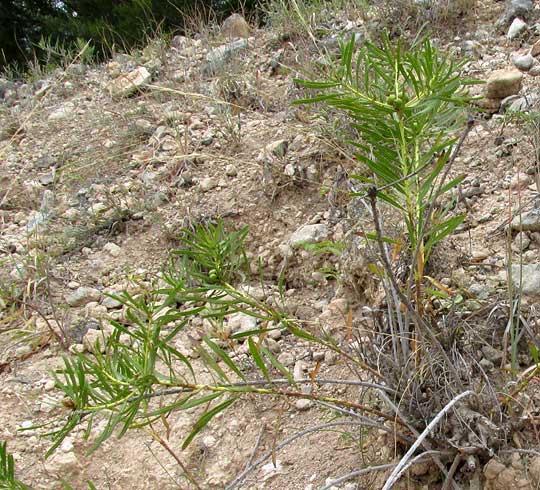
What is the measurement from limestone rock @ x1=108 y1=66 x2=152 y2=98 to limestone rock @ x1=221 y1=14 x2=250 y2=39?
1.69 feet

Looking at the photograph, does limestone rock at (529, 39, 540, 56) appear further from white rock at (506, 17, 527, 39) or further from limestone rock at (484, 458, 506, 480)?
limestone rock at (484, 458, 506, 480)

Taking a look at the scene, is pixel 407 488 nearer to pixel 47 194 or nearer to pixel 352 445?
pixel 352 445

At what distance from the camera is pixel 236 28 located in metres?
3.62

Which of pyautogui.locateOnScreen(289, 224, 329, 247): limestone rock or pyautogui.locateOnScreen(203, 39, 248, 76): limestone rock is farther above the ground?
pyautogui.locateOnScreen(203, 39, 248, 76): limestone rock

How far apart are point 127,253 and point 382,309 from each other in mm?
1123

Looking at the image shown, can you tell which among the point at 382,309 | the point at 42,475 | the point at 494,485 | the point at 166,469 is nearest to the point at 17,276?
the point at 42,475

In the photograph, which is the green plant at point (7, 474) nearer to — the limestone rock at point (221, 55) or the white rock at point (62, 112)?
the limestone rock at point (221, 55)

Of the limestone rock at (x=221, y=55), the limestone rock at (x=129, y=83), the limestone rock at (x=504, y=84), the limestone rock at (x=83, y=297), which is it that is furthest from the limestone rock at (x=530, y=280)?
Answer: the limestone rock at (x=129, y=83)

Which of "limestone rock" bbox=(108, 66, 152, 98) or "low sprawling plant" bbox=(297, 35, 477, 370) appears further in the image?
"limestone rock" bbox=(108, 66, 152, 98)

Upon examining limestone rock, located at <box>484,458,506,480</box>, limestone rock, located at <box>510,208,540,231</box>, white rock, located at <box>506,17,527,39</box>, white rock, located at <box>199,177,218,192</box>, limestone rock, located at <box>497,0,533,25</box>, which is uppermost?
limestone rock, located at <box>497,0,533,25</box>

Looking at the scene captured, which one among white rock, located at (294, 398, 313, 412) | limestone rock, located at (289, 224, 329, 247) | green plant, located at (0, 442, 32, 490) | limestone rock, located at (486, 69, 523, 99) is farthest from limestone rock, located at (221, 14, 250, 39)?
green plant, located at (0, 442, 32, 490)

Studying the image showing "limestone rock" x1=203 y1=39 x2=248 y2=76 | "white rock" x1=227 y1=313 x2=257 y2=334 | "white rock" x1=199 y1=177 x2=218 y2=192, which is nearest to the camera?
"white rock" x1=227 y1=313 x2=257 y2=334

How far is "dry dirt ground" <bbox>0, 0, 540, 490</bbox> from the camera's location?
4.86ft

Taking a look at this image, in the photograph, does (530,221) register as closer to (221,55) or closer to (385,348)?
(385,348)
